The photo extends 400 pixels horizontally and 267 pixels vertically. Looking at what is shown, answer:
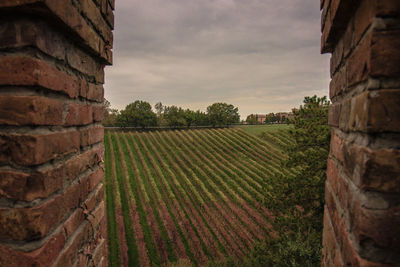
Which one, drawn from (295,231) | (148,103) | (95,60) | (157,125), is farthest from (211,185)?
(148,103)

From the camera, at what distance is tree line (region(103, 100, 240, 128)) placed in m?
53.9

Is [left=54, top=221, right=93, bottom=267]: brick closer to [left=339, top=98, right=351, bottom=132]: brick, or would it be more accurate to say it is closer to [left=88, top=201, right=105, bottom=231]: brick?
[left=88, top=201, right=105, bottom=231]: brick

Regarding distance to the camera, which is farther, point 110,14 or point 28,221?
point 110,14

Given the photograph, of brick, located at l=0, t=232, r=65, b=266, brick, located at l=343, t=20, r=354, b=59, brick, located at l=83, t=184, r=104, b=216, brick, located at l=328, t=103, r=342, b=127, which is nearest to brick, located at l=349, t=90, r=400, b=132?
brick, located at l=343, t=20, r=354, b=59

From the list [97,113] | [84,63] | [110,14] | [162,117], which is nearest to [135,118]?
[162,117]

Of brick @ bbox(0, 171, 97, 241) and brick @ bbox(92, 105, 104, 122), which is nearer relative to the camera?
brick @ bbox(0, 171, 97, 241)

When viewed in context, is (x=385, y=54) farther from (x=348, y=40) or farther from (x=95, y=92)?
(x=95, y=92)

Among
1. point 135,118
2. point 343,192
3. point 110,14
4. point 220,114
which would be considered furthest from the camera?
point 220,114

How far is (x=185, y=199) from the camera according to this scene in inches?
807

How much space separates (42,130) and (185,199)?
20.3 metres

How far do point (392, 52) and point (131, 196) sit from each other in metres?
21.1

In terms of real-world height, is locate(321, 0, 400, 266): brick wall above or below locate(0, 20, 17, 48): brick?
below

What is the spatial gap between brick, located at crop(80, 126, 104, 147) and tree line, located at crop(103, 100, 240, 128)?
5263 cm

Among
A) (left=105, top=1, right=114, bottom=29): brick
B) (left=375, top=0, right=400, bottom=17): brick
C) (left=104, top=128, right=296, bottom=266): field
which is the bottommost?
(left=104, top=128, right=296, bottom=266): field
